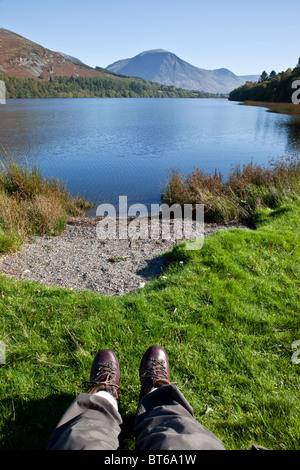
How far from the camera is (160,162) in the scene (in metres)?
17.5

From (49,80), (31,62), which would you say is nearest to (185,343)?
(49,80)

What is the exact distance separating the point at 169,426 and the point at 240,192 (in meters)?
8.04

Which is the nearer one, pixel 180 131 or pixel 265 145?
pixel 265 145

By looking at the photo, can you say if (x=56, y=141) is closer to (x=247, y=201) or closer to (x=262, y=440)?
(x=247, y=201)

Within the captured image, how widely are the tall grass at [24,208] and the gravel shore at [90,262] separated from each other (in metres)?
0.29

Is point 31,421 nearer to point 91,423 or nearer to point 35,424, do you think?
point 35,424

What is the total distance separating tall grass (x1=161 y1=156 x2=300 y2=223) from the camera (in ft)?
25.8

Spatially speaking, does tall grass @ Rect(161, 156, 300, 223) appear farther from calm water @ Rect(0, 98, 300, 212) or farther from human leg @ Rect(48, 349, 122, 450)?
human leg @ Rect(48, 349, 122, 450)

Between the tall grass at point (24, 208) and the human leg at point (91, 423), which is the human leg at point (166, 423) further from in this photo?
the tall grass at point (24, 208)

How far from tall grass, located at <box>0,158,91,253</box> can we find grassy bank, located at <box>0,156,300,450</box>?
1875 millimetres

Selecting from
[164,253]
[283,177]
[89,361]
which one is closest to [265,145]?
[283,177]

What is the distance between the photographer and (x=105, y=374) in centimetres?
236
